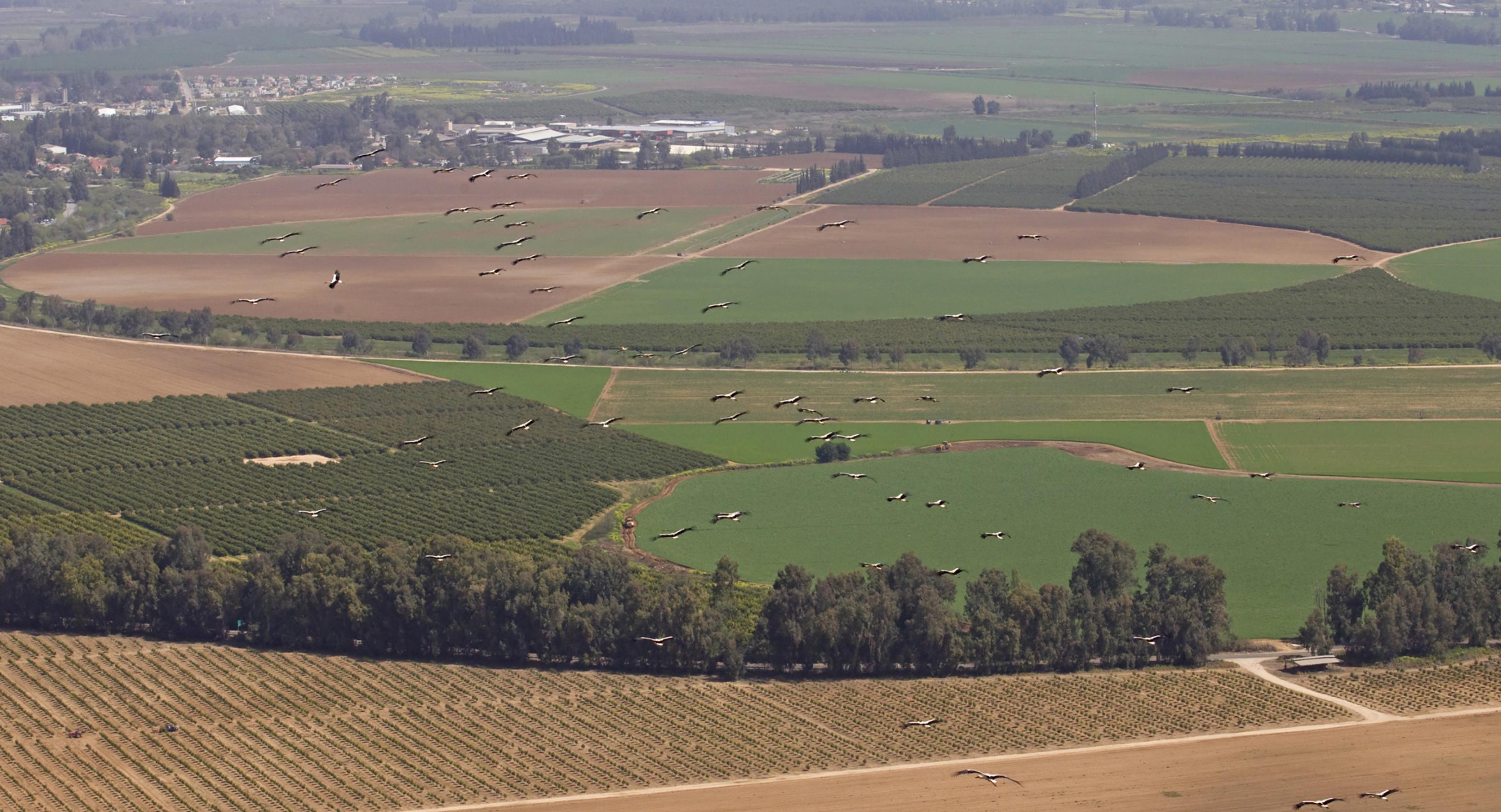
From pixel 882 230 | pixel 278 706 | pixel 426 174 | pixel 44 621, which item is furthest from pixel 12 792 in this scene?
pixel 426 174

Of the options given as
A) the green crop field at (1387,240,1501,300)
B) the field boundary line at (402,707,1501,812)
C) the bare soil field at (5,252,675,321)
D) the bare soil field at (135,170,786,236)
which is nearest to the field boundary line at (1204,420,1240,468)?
the field boundary line at (402,707,1501,812)

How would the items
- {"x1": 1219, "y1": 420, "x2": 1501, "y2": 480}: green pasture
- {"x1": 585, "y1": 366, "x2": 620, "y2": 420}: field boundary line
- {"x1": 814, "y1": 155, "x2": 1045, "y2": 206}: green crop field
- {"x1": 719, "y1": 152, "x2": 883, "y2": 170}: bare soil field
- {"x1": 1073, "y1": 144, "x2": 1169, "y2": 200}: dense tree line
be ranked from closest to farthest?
{"x1": 1219, "y1": 420, "x2": 1501, "y2": 480}: green pasture, {"x1": 585, "y1": 366, "x2": 620, "y2": 420}: field boundary line, {"x1": 1073, "y1": 144, "x2": 1169, "y2": 200}: dense tree line, {"x1": 814, "y1": 155, "x2": 1045, "y2": 206}: green crop field, {"x1": 719, "y1": 152, "x2": 883, "y2": 170}: bare soil field

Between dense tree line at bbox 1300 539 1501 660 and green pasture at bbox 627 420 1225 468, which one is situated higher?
green pasture at bbox 627 420 1225 468

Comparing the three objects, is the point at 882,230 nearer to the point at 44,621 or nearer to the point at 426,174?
the point at 426,174

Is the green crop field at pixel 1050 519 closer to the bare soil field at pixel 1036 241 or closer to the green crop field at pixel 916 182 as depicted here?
the bare soil field at pixel 1036 241

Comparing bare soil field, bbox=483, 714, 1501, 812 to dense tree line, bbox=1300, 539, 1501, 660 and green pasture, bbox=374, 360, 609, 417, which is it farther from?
green pasture, bbox=374, 360, 609, 417

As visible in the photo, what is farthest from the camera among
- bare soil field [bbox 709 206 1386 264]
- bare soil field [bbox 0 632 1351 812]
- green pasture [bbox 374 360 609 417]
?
bare soil field [bbox 709 206 1386 264]

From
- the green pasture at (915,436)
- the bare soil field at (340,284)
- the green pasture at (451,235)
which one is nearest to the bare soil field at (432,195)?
the green pasture at (451,235)
